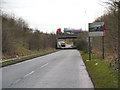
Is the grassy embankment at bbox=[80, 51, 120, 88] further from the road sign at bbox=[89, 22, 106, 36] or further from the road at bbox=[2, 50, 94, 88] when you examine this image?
the road sign at bbox=[89, 22, 106, 36]

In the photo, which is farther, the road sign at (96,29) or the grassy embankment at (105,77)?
the road sign at (96,29)

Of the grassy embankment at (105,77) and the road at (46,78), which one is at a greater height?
the grassy embankment at (105,77)

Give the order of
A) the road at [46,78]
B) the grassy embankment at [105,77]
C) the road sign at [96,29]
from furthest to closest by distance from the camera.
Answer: the road sign at [96,29]
the road at [46,78]
the grassy embankment at [105,77]

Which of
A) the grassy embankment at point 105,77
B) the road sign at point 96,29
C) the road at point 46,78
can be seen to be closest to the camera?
the grassy embankment at point 105,77

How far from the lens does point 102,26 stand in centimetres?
2014

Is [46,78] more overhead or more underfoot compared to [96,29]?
more underfoot

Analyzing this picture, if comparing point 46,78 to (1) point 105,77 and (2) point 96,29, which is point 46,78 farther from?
(2) point 96,29

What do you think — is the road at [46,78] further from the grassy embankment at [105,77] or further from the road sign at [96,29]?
the road sign at [96,29]

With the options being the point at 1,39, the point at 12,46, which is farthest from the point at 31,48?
the point at 1,39

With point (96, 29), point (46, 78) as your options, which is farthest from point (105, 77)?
point (96, 29)

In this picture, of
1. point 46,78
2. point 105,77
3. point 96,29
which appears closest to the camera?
point 105,77

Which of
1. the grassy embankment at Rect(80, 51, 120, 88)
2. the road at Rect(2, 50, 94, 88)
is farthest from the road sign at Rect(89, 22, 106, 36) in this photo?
the grassy embankment at Rect(80, 51, 120, 88)

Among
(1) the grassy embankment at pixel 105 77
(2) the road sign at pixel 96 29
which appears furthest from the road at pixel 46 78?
(2) the road sign at pixel 96 29

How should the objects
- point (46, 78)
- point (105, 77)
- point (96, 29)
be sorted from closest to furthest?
1. point (105, 77)
2. point (46, 78)
3. point (96, 29)
